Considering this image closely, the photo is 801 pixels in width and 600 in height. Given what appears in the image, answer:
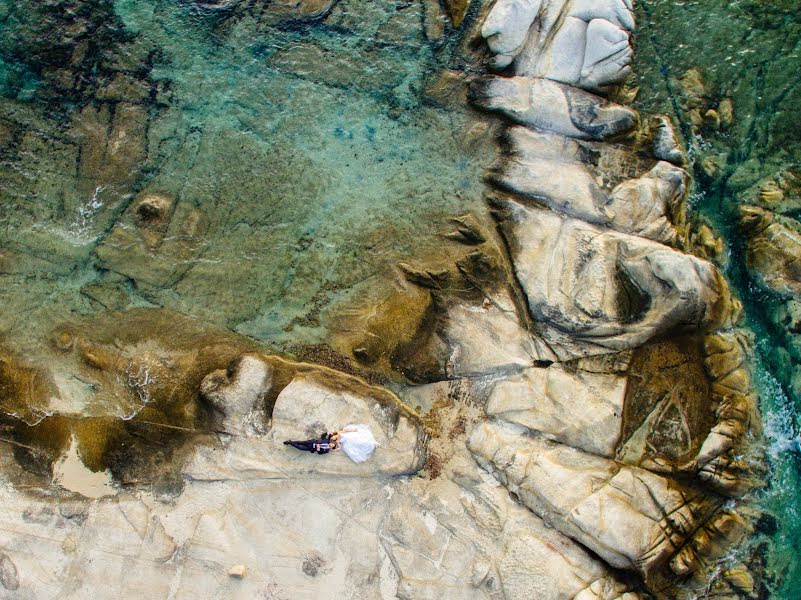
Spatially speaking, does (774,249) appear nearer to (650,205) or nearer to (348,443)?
(650,205)

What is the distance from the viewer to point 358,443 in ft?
23.9

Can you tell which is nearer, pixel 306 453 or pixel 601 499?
pixel 601 499

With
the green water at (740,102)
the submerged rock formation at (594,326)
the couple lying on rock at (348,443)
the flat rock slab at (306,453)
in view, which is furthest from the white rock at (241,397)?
the green water at (740,102)

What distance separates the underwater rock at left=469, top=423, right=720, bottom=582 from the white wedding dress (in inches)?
48.8

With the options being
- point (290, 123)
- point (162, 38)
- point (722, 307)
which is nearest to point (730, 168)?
point (722, 307)

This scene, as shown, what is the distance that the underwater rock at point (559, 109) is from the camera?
7719mm

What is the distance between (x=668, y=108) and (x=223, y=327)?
242 inches

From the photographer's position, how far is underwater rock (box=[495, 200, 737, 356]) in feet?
23.9

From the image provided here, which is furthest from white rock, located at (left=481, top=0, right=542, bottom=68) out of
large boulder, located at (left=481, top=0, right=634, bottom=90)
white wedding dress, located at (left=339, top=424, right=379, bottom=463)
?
white wedding dress, located at (left=339, top=424, right=379, bottom=463)

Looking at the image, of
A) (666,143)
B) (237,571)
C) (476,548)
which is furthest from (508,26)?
(237,571)

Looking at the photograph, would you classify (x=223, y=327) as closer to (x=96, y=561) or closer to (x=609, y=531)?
(x=96, y=561)

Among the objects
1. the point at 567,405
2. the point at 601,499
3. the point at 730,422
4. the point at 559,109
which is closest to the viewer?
the point at 601,499

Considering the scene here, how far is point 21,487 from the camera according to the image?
295 inches

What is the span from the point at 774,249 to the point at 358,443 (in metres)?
5.39
